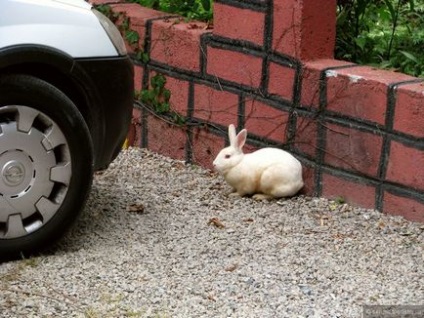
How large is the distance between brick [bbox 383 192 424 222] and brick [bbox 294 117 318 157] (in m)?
0.50

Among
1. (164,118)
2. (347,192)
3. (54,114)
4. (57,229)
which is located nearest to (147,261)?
(57,229)

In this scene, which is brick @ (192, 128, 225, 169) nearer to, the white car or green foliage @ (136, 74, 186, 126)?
green foliage @ (136, 74, 186, 126)

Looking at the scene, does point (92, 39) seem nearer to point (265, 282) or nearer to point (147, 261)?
point (147, 261)

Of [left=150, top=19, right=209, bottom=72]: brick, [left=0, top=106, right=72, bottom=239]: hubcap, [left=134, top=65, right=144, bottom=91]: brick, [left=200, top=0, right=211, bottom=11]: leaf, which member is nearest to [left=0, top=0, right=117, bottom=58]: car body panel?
[left=0, top=106, right=72, bottom=239]: hubcap

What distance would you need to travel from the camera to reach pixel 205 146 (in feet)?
22.1

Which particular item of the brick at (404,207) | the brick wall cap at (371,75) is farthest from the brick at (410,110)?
the brick at (404,207)

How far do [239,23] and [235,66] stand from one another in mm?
232

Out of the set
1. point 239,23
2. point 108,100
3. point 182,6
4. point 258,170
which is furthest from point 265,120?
point 182,6

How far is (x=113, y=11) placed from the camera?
703cm

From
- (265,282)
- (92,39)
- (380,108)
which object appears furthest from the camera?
(380,108)

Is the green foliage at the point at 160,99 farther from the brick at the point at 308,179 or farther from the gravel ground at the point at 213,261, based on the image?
the brick at the point at 308,179

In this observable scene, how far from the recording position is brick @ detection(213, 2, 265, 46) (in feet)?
20.4

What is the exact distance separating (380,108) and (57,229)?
1.65 m

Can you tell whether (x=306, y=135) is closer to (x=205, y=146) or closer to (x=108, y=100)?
(x=205, y=146)
